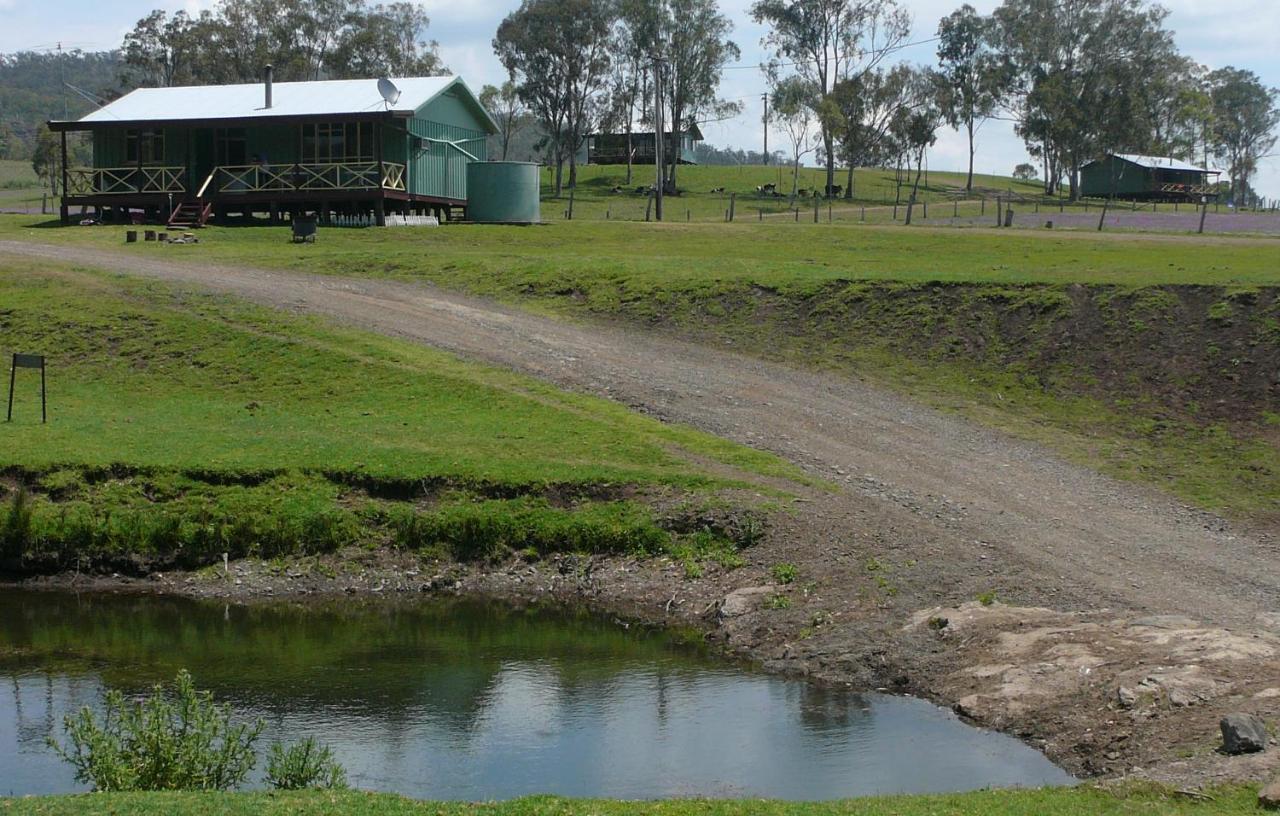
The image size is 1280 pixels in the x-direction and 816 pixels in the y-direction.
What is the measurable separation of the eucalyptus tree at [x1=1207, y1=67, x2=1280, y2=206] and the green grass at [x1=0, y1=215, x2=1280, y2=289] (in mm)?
99800

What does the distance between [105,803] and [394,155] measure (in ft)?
138

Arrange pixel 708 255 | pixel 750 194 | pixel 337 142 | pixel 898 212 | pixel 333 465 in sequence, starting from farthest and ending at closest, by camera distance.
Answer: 1. pixel 750 194
2. pixel 898 212
3. pixel 337 142
4. pixel 708 255
5. pixel 333 465

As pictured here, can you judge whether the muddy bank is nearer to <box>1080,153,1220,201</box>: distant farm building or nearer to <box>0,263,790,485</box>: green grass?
<box>0,263,790,485</box>: green grass

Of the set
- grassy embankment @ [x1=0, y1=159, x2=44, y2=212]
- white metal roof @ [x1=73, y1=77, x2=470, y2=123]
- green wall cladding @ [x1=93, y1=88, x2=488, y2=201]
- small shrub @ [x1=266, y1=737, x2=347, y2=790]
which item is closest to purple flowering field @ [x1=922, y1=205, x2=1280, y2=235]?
green wall cladding @ [x1=93, y1=88, x2=488, y2=201]

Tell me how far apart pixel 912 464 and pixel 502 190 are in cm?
3241

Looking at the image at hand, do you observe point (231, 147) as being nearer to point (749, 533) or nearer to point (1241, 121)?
point (749, 533)

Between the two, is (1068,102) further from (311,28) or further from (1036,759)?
(1036,759)

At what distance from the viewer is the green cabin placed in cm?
4697

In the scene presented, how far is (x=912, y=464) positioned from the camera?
66.4ft

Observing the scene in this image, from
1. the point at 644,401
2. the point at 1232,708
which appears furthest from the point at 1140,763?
the point at 644,401

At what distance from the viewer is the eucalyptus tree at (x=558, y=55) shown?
9331cm

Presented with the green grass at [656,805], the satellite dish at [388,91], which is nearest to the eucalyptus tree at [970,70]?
the satellite dish at [388,91]

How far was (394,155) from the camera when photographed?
4828 cm

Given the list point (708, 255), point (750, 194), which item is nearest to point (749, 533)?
point (708, 255)
